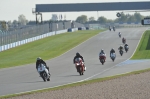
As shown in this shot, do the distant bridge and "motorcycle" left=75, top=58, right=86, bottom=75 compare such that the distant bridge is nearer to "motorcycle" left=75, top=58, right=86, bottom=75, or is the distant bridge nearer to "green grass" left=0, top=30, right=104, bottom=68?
"green grass" left=0, top=30, right=104, bottom=68

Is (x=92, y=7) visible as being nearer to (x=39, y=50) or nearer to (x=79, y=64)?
(x=39, y=50)

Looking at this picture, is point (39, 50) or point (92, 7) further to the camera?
point (92, 7)

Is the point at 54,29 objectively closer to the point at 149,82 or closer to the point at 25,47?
the point at 25,47

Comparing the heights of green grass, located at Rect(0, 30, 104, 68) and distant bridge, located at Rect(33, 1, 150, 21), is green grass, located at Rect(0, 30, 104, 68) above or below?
below

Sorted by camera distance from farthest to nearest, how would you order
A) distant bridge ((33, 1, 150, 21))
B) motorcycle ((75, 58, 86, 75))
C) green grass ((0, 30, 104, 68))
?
distant bridge ((33, 1, 150, 21)) < green grass ((0, 30, 104, 68)) < motorcycle ((75, 58, 86, 75))

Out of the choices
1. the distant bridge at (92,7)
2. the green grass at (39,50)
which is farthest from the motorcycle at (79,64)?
the distant bridge at (92,7)

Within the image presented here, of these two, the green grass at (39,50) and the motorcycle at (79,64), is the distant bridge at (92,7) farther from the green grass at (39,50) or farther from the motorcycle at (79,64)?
the motorcycle at (79,64)

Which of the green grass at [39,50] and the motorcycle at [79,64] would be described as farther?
the green grass at [39,50]

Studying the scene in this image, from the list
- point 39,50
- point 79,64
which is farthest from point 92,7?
point 79,64

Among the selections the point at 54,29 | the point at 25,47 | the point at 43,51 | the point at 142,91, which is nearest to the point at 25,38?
the point at 25,47

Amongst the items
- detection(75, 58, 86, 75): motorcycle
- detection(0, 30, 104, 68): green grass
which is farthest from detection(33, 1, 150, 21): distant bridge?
detection(75, 58, 86, 75): motorcycle

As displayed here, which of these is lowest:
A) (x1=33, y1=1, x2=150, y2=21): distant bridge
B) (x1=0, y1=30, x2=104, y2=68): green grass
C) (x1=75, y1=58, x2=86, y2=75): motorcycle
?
(x1=0, y1=30, x2=104, y2=68): green grass

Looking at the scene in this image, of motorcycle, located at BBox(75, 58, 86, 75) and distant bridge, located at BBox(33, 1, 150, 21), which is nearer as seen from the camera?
motorcycle, located at BBox(75, 58, 86, 75)

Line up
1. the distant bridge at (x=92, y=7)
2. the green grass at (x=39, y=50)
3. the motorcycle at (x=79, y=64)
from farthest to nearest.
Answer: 1. the distant bridge at (x=92, y=7)
2. the green grass at (x=39, y=50)
3. the motorcycle at (x=79, y=64)
